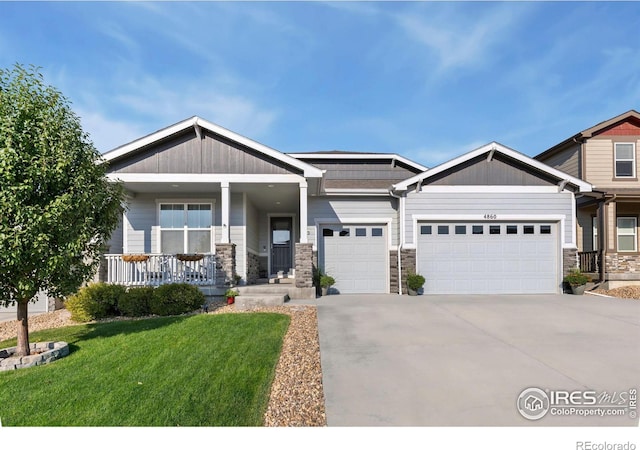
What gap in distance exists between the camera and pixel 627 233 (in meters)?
14.1

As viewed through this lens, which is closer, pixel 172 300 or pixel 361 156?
pixel 172 300

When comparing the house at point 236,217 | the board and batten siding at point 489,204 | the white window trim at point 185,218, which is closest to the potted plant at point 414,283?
the house at point 236,217

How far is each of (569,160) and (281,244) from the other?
1210 centimetres

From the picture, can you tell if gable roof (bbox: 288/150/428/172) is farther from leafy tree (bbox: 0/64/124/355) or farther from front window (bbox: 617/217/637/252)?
leafy tree (bbox: 0/64/124/355)

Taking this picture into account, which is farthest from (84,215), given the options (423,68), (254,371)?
(423,68)

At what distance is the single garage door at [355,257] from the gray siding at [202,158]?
2.92m

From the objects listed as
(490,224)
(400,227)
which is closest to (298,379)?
(400,227)

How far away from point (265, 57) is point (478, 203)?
7.89 meters

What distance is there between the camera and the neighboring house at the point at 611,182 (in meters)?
13.1

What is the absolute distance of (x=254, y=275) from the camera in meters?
12.6

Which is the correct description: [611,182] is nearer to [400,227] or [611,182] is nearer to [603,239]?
[603,239]

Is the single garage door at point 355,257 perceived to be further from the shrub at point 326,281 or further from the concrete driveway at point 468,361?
the concrete driveway at point 468,361

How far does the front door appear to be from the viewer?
45.3 feet

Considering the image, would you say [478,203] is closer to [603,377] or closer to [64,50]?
[603,377]
